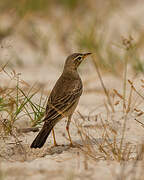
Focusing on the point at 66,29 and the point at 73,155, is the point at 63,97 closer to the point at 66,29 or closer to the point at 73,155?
the point at 73,155

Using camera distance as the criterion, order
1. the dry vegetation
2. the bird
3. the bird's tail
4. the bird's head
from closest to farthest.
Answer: the dry vegetation < the bird's tail < the bird < the bird's head

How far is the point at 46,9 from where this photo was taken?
11664 mm

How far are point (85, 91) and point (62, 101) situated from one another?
260 centimetres

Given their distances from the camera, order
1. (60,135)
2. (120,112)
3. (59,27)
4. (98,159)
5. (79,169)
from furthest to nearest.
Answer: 1. (59,27)
2. (120,112)
3. (60,135)
4. (98,159)
5. (79,169)

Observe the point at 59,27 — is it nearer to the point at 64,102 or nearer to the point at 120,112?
the point at 120,112

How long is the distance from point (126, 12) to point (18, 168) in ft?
29.0

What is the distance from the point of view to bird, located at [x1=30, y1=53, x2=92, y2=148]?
450cm

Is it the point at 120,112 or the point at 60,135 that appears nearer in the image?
the point at 60,135

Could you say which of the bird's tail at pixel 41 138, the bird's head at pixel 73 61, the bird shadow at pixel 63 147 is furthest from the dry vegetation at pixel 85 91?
the bird's head at pixel 73 61

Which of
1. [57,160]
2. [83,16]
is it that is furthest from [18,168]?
[83,16]

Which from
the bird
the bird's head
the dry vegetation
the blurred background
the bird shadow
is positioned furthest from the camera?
the blurred background

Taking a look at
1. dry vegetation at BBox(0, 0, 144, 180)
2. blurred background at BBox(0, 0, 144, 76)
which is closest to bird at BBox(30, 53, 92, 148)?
dry vegetation at BBox(0, 0, 144, 180)

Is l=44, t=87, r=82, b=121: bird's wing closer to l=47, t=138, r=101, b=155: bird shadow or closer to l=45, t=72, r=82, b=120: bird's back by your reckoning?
l=45, t=72, r=82, b=120: bird's back

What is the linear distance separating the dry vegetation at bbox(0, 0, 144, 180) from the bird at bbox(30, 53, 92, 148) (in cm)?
14
